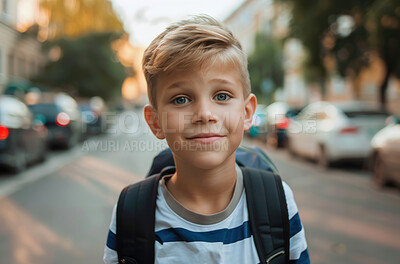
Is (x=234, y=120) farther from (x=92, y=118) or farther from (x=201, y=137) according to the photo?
(x=92, y=118)

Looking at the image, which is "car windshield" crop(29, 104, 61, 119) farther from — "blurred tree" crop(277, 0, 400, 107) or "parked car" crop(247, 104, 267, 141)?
"blurred tree" crop(277, 0, 400, 107)

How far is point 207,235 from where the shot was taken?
1541 millimetres

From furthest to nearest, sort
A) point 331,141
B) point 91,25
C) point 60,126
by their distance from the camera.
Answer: point 91,25 → point 60,126 → point 331,141

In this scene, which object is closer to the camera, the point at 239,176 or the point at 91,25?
the point at 239,176

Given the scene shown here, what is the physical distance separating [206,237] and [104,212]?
16.4 feet

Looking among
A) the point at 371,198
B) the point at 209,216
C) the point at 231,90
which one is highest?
the point at 231,90

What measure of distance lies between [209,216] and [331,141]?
9434 millimetres

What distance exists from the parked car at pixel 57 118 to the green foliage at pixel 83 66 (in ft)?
61.3

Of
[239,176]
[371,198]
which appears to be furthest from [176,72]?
[371,198]

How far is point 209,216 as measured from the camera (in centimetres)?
156

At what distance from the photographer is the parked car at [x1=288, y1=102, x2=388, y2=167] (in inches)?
404

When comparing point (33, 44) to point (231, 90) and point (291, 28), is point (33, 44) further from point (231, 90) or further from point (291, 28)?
point (231, 90)

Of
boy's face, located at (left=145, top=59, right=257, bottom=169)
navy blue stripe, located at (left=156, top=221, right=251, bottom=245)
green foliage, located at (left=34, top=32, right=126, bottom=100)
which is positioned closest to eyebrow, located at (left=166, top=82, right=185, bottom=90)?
boy's face, located at (left=145, top=59, right=257, bottom=169)

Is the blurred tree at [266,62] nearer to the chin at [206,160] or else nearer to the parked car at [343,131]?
the parked car at [343,131]
